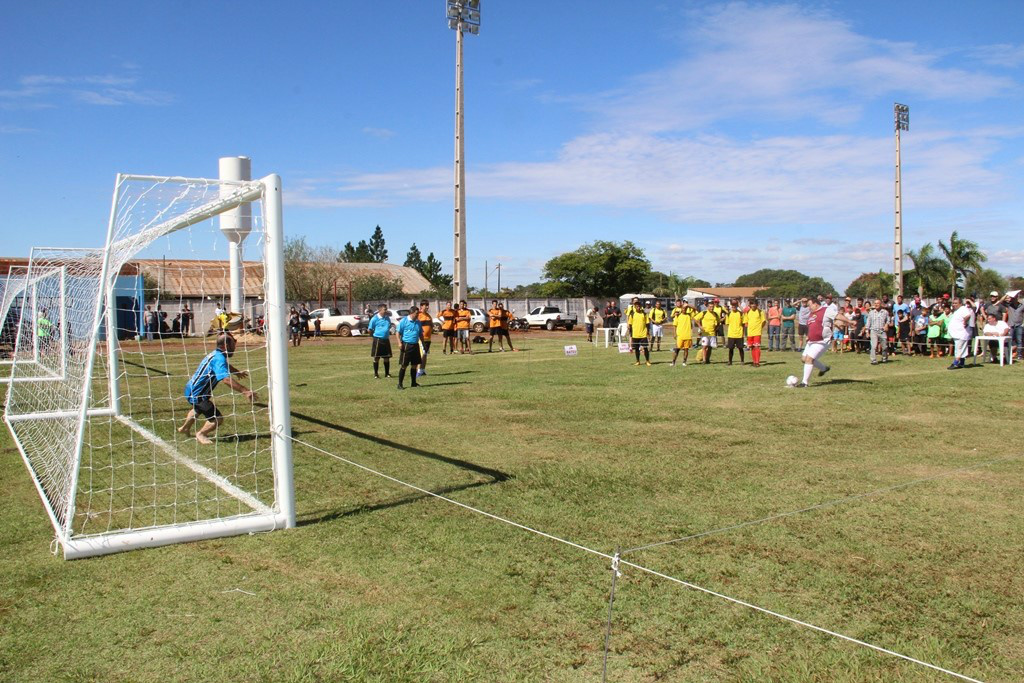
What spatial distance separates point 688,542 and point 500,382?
11121 mm

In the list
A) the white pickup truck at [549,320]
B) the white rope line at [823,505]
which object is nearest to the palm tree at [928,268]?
the white pickup truck at [549,320]

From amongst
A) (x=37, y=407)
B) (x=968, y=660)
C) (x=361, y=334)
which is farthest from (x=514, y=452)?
(x=361, y=334)

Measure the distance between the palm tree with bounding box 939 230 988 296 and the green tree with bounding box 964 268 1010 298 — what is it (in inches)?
12.9

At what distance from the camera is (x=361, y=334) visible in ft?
134

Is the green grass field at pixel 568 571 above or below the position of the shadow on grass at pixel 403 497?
below

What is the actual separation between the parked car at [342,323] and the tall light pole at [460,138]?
7.43m

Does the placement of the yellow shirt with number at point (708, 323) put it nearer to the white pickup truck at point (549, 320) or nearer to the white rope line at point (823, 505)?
the white rope line at point (823, 505)

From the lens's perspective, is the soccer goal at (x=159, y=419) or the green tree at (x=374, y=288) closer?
the soccer goal at (x=159, y=419)

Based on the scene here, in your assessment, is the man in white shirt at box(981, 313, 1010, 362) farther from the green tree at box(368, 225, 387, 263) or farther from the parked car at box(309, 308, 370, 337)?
the green tree at box(368, 225, 387, 263)

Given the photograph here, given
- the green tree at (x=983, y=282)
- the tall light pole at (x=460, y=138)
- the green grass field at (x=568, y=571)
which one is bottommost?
the green grass field at (x=568, y=571)

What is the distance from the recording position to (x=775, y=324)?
80.4 ft

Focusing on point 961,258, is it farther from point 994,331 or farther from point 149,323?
point 149,323

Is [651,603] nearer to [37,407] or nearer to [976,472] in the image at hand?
[976,472]

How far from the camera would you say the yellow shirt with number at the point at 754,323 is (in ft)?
64.3
